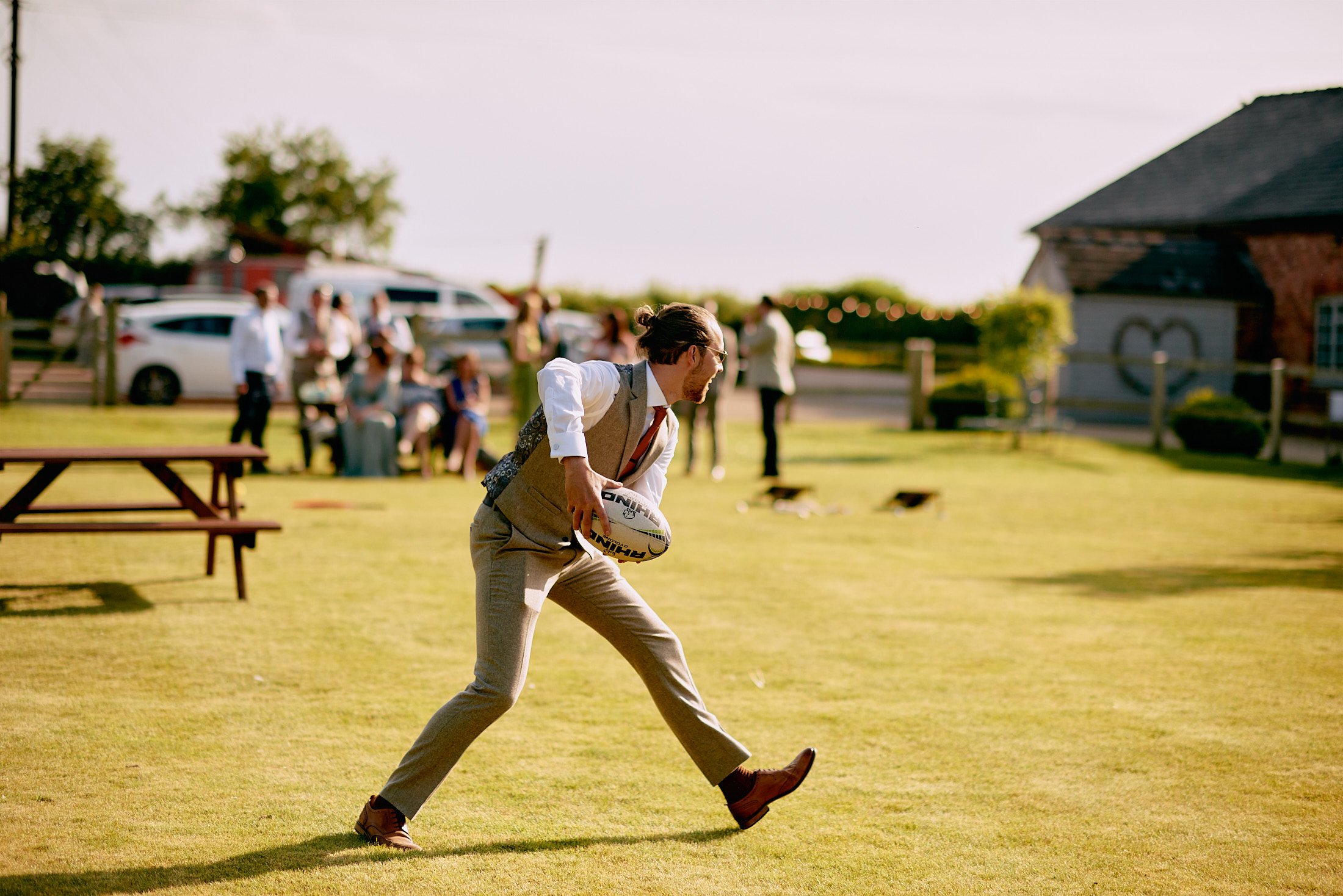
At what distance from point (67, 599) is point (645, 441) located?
5.16 m

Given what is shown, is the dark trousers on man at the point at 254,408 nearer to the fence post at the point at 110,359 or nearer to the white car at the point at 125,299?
the fence post at the point at 110,359

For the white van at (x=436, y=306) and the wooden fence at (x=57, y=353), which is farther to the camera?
the white van at (x=436, y=306)

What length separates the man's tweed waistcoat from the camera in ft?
14.2

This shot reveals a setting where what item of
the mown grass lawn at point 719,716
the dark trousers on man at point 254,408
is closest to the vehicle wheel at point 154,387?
the dark trousers on man at point 254,408

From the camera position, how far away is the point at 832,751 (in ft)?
18.5

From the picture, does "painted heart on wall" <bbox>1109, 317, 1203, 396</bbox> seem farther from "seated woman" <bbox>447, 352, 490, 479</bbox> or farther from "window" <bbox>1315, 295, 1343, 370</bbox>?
"seated woman" <bbox>447, 352, 490, 479</bbox>

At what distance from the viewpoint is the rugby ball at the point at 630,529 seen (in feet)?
13.9

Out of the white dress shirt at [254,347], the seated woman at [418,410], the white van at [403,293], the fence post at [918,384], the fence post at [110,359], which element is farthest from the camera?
the white van at [403,293]

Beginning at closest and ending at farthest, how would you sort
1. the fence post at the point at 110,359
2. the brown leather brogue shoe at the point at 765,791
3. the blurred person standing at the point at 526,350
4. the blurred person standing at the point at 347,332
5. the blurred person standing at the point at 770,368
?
1. the brown leather brogue shoe at the point at 765,791
2. the blurred person standing at the point at 770,368
3. the blurred person standing at the point at 347,332
4. the blurred person standing at the point at 526,350
5. the fence post at the point at 110,359

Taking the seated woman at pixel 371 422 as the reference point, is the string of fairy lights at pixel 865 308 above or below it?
above

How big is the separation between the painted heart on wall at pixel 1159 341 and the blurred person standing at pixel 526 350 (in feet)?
50.6

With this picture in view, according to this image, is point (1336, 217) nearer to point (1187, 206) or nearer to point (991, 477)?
point (1187, 206)

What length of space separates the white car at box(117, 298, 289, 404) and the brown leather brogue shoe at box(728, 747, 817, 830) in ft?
65.7

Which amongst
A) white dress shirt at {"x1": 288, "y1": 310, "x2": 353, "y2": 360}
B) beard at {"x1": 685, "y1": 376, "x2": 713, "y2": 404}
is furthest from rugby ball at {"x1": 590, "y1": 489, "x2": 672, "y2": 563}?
white dress shirt at {"x1": 288, "y1": 310, "x2": 353, "y2": 360}
